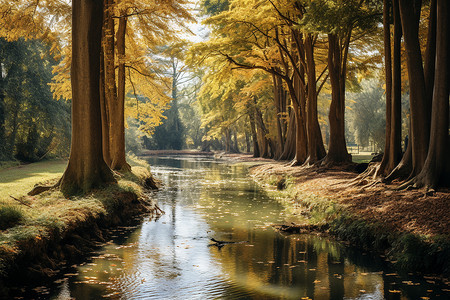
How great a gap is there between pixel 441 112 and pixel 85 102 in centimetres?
923

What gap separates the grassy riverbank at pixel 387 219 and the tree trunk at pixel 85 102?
19.4 ft

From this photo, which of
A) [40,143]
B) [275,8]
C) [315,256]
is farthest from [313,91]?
[40,143]

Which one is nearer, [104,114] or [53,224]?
[53,224]

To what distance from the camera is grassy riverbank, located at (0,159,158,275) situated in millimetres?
6531

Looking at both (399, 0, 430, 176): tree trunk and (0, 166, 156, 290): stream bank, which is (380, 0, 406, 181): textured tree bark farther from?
(0, 166, 156, 290): stream bank

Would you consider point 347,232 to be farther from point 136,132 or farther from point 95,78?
point 136,132

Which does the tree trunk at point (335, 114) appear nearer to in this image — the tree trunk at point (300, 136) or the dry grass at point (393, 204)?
the tree trunk at point (300, 136)

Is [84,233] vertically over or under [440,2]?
under

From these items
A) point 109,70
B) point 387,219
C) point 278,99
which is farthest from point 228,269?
point 278,99

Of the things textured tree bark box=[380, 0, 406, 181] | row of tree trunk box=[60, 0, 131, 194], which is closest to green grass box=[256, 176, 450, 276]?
textured tree bark box=[380, 0, 406, 181]

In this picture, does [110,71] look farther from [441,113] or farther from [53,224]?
[441,113]

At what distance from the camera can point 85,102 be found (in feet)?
41.2

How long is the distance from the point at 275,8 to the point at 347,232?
13591 mm

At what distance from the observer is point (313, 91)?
2347 cm
